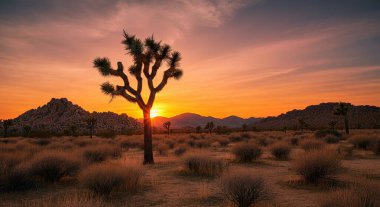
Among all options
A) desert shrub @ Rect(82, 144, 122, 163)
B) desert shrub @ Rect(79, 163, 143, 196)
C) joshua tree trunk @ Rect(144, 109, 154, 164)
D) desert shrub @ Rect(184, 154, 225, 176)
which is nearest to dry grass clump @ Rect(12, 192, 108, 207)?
desert shrub @ Rect(79, 163, 143, 196)

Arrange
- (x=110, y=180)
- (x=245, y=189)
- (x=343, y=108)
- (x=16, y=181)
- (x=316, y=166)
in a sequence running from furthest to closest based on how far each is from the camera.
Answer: (x=343, y=108) < (x=316, y=166) < (x=16, y=181) < (x=110, y=180) < (x=245, y=189)

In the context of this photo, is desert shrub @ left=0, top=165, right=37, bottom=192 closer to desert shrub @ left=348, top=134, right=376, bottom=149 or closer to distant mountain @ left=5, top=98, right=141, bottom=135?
desert shrub @ left=348, top=134, right=376, bottom=149

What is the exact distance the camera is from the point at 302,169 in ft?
34.5

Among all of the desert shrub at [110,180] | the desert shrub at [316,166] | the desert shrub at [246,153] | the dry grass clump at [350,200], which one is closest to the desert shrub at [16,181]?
the desert shrub at [110,180]

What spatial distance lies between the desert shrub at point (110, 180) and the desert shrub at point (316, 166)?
5244 mm

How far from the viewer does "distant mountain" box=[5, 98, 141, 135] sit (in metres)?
100

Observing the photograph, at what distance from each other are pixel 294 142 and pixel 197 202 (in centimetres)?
2308

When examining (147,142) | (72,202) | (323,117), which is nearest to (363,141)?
(147,142)

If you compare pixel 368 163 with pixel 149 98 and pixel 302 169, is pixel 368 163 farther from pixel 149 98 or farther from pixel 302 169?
pixel 149 98

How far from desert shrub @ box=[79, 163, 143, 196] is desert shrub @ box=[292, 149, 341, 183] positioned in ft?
17.2

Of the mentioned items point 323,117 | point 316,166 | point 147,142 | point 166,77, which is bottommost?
point 316,166

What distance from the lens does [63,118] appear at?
105812 mm

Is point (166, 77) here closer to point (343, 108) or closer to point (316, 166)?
point (316, 166)

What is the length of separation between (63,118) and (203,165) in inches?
4017
